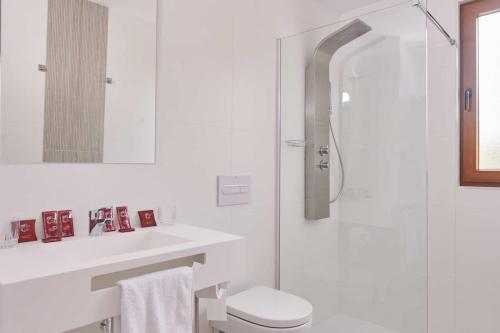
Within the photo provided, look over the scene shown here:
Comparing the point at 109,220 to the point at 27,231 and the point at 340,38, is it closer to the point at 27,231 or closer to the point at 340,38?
the point at 27,231

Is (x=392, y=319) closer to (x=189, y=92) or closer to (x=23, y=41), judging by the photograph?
(x=189, y=92)

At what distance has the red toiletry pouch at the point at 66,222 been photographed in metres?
1.22

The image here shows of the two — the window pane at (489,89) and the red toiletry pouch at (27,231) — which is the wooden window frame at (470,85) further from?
the red toiletry pouch at (27,231)

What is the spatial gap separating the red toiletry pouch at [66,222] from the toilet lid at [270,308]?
0.81 m

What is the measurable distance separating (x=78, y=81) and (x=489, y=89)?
2.25 meters

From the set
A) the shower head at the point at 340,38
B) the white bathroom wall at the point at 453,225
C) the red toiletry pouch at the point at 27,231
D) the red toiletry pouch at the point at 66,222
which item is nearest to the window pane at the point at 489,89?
the white bathroom wall at the point at 453,225

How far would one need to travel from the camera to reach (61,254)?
1136 mm

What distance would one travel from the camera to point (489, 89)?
2.08m

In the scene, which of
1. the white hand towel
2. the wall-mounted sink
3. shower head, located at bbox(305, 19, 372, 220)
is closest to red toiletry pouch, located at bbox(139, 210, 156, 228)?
the wall-mounted sink

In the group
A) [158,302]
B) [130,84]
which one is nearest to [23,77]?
[130,84]

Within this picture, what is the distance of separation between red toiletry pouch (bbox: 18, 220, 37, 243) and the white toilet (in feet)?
2.99

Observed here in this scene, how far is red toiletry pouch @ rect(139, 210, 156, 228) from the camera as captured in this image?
4.74 feet

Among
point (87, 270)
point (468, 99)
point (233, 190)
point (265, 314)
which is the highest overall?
point (468, 99)

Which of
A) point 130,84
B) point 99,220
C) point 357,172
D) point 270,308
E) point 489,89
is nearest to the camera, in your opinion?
point 99,220
